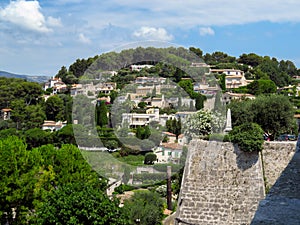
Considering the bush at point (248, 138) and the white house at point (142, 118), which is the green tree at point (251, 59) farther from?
the bush at point (248, 138)

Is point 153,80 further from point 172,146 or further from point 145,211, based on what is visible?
point 145,211

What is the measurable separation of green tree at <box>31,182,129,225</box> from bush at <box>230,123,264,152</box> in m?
3.80

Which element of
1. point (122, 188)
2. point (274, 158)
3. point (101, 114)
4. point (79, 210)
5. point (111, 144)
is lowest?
point (122, 188)

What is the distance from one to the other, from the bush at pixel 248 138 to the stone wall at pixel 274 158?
1.07 feet

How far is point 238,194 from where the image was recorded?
34.5ft

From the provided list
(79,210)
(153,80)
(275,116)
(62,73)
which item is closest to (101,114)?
(153,80)

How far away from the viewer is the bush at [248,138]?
10633 millimetres

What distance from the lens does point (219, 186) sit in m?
10.7

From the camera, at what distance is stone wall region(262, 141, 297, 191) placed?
10.7 meters

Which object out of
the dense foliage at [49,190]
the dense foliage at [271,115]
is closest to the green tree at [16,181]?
the dense foliage at [49,190]

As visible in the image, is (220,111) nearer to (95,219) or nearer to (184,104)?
(184,104)

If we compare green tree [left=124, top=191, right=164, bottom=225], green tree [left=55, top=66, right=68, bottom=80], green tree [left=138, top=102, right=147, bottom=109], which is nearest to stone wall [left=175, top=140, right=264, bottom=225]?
green tree [left=124, top=191, right=164, bottom=225]

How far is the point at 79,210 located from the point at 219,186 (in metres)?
3.76

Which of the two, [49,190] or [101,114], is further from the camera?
[101,114]
